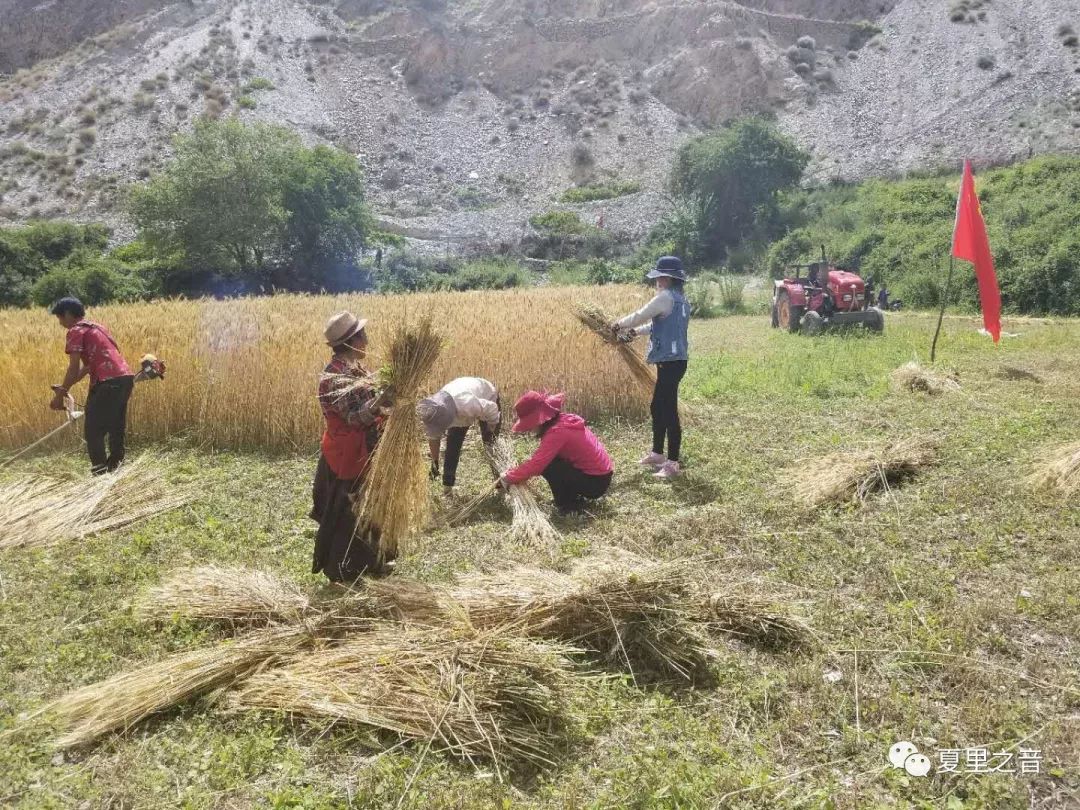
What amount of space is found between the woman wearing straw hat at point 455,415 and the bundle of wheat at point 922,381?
5311 millimetres

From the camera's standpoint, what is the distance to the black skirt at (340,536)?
12.1ft

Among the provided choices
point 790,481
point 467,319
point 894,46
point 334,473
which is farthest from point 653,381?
point 894,46

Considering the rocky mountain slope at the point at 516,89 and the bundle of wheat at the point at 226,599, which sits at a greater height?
the rocky mountain slope at the point at 516,89

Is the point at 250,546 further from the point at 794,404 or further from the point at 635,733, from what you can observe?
the point at 794,404

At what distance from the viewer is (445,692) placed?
2645 millimetres

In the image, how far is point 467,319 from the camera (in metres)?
8.44

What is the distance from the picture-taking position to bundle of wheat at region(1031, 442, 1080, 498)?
14.9ft

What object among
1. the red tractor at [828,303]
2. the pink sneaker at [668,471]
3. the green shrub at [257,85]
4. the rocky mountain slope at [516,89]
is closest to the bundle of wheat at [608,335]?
the pink sneaker at [668,471]

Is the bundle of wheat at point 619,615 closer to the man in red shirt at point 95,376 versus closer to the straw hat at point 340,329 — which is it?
the straw hat at point 340,329

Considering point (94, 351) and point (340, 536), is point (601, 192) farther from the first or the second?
point (340, 536)

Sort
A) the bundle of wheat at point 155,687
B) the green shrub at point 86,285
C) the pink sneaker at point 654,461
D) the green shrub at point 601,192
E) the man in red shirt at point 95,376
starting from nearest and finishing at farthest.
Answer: the bundle of wheat at point 155,687
the man in red shirt at point 95,376
the pink sneaker at point 654,461
the green shrub at point 86,285
the green shrub at point 601,192

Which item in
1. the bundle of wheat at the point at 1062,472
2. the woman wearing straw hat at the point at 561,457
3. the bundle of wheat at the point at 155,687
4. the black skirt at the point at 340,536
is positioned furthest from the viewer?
the woman wearing straw hat at the point at 561,457

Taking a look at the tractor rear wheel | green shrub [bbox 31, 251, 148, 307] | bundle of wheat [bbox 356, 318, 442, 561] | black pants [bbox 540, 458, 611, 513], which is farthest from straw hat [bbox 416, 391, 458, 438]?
green shrub [bbox 31, 251, 148, 307]

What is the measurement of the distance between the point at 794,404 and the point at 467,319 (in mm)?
3818
